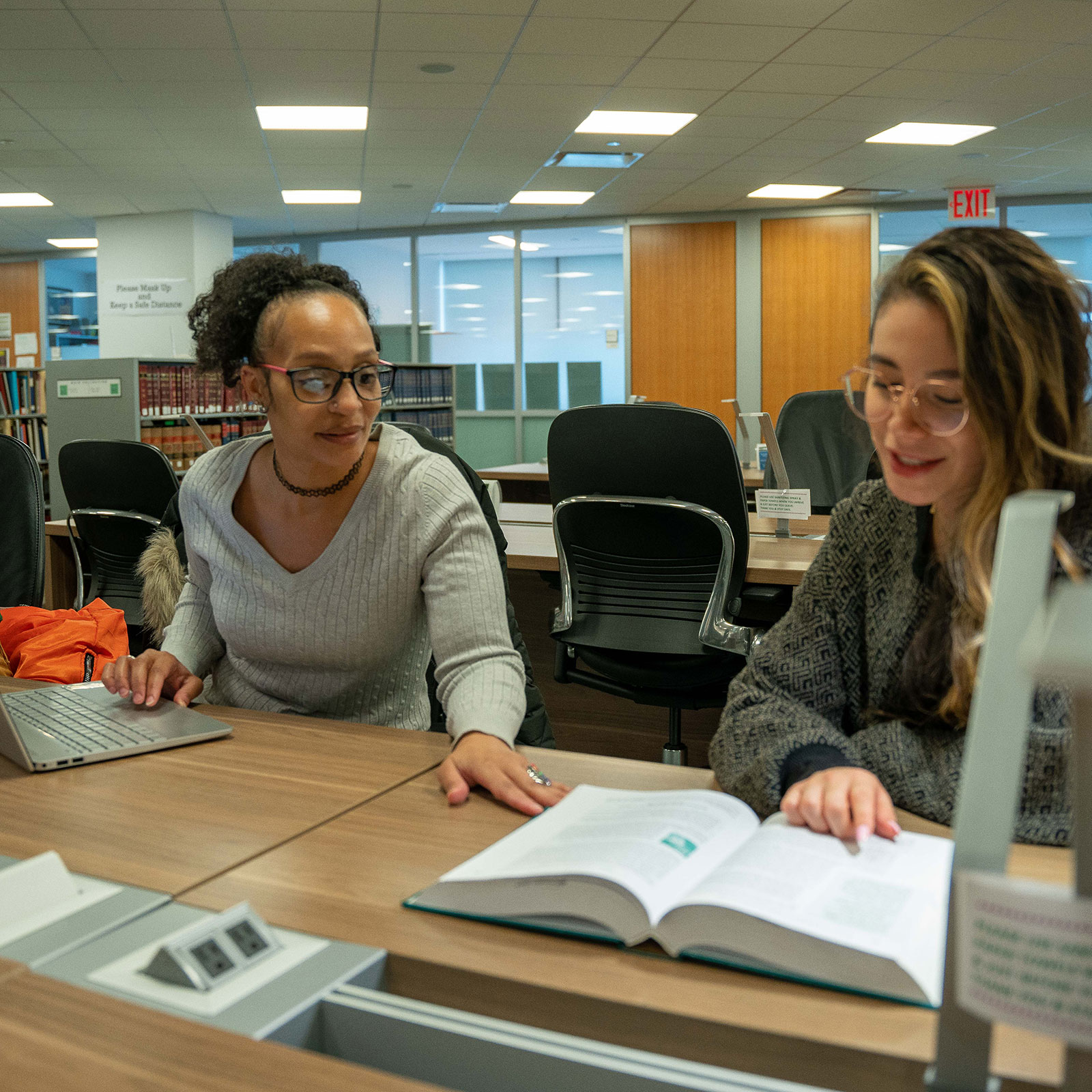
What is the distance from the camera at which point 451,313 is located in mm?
9516

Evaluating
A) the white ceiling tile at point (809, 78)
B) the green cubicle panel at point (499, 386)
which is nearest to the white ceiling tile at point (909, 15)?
the white ceiling tile at point (809, 78)

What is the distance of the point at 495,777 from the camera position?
101cm

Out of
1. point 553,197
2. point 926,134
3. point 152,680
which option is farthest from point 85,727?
point 553,197

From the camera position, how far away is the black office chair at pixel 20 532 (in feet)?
6.83

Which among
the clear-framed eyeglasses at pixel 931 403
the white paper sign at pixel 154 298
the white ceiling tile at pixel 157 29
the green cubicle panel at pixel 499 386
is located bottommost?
the clear-framed eyeglasses at pixel 931 403

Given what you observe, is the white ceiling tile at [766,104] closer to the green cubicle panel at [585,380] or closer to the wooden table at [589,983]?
the green cubicle panel at [585,380]

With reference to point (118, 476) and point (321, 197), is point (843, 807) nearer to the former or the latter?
point (118, 476)

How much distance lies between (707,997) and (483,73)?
5183 mm

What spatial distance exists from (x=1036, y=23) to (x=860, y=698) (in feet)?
14.7

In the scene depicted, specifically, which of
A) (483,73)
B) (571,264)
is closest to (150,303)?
(571,264)

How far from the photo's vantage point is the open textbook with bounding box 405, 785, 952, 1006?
2.15ft

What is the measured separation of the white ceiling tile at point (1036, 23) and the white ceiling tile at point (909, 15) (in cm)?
8

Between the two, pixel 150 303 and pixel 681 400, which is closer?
pixel 150 303

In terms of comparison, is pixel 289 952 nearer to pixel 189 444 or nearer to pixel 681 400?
pixel 189 444
